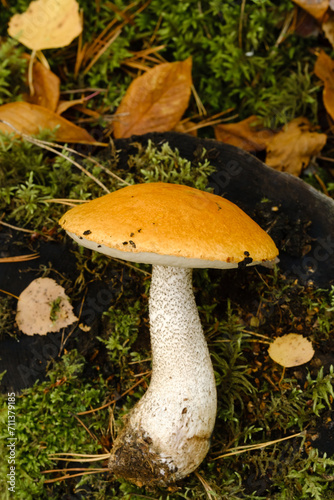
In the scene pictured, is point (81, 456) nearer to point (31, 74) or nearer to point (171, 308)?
point (171, 308)

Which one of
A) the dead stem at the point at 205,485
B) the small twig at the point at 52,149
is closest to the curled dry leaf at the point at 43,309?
the small twig at the point at 52,149

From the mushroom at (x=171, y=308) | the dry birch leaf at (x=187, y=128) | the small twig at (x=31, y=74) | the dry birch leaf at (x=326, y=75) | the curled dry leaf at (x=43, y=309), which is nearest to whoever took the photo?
the mushroom at (x=171, y=308)

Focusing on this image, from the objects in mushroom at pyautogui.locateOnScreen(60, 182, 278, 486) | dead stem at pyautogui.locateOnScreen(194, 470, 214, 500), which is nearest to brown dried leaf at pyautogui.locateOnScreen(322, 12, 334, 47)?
mushroom at pyautogui.locateOnScreen(60, 182, 278, 486)

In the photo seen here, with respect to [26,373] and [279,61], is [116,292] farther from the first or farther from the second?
[279,61]

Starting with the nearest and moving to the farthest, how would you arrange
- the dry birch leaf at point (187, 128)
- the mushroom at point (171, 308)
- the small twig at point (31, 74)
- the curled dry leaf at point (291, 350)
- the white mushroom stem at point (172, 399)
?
the mushroom at point (171, 308) → the white mushroom stem at point (172, 399) → the curled dry leaf at point (291, 350) → the small twig at point (31, 74) → the dry birch leaf at point (187, 128)

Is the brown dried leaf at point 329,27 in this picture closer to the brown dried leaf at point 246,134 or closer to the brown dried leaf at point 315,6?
the brown dried leaf at point 315,6

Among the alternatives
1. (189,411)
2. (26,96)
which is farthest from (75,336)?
(26,96)

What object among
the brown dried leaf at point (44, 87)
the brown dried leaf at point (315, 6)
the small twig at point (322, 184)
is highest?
the brown dried leaf at point (315, 6)

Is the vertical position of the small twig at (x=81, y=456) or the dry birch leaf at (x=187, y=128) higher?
the dry birch leaf at (x=187, y=128)

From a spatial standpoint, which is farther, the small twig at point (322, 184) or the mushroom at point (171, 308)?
the small twig at point (322, 184)
